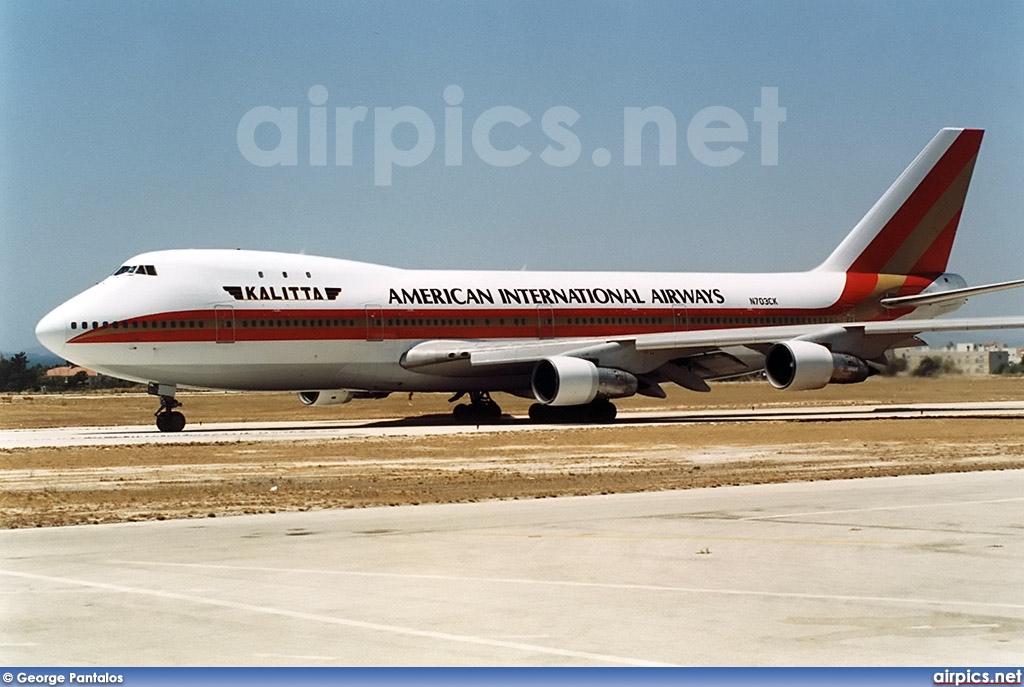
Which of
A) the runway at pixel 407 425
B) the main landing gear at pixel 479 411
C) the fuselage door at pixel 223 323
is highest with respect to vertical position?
the fuselage door at pixel 223 323

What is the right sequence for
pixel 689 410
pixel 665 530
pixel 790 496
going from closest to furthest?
pixel 665 530 < pixel 790 496 < pixel 689 410

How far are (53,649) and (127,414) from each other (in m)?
41.3

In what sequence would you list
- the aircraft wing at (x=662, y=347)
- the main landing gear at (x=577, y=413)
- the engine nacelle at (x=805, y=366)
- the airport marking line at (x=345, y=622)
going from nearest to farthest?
the airport marking line at (x=345, y=622), the engine nacelle at (x=805, y=366), the aircraft wing at (x=662, y=347), the main landing gear at (x=577, y=413)

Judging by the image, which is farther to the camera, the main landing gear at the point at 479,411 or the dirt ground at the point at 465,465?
the main landing gear at the point at 479,411

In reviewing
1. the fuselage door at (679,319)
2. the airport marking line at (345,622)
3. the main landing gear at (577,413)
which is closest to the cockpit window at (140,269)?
the main landing gear at (577,413)

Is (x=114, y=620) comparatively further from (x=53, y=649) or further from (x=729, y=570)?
(x=729, y=570)

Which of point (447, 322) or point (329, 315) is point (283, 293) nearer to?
point (329, 315)

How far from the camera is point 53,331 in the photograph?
34.8 m

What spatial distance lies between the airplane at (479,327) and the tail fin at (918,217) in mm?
93

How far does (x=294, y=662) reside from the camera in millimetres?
7637

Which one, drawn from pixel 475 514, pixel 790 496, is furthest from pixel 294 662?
pixel 790 496

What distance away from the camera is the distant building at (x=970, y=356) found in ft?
150

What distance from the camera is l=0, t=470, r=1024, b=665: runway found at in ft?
26.3

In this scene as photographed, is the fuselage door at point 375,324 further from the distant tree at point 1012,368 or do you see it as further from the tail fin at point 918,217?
the distant tree at point 1012,368
